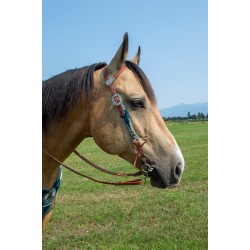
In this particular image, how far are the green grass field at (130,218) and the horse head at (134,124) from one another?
51.9 inches

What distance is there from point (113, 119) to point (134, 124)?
17 centimetres

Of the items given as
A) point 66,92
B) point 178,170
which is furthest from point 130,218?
point 66,92

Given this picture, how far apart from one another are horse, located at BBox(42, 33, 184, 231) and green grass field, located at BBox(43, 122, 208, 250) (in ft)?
4.36

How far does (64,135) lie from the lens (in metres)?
2.29

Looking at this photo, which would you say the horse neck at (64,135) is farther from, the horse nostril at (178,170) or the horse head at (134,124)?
A: the horse nostril at (178,170)

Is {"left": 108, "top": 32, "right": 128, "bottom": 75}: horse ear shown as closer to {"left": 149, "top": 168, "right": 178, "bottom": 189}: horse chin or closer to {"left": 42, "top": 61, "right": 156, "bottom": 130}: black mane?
{"left": 42, "top": 61, "right": 156, "bottom": 130}: black mane

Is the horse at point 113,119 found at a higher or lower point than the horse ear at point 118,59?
lower

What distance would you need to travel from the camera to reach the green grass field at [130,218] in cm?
420

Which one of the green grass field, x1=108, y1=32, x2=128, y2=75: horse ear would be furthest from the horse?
the green grass field

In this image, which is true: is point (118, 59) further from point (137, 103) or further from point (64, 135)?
point (64, 135)

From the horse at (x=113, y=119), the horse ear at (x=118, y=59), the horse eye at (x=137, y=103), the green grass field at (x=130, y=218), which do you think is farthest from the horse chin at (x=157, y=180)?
the green grass field at (x=130, y=218)

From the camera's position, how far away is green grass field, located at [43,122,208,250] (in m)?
4.20
